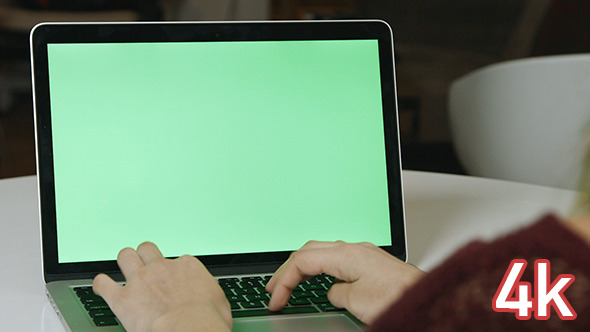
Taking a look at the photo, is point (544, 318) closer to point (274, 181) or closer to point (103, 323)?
point (103, 323)

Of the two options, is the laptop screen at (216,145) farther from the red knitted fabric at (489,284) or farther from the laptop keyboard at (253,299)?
the red knitted fabric at (489,284)

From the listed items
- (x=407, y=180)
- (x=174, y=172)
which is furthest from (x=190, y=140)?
(x=407, y=180)

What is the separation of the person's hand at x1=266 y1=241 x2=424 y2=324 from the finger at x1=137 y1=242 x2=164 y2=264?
0.11 m

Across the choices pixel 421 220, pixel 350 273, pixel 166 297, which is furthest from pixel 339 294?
pixel 421 220

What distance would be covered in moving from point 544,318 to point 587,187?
0.06 meters

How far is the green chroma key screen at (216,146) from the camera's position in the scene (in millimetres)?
783

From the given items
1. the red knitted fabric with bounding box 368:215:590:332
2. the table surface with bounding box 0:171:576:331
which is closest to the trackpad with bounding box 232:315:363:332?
the table surface with bounding box 0:171:576:331

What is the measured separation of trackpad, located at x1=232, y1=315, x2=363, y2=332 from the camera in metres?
0.63

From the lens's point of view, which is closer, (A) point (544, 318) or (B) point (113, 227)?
(A) point (544, 318)

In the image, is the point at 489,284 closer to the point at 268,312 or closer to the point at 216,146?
the point at 268,312

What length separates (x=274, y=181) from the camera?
0.83 metres

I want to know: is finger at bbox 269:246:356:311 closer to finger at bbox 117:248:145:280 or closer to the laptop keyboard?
the laptop keyboard

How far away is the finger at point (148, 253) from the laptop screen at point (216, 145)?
93 mm

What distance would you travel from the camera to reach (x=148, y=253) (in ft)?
2.24
